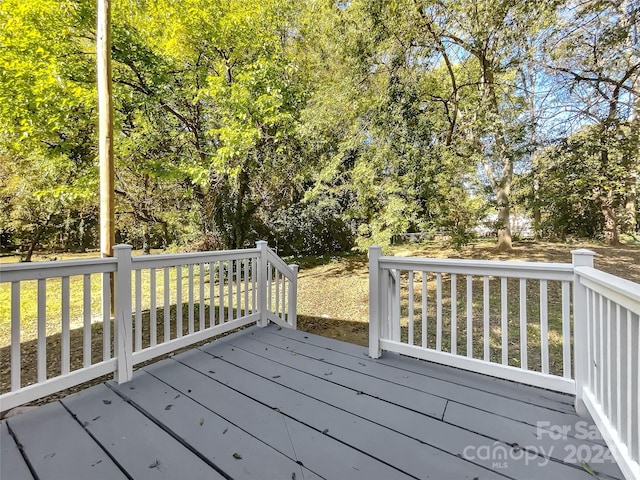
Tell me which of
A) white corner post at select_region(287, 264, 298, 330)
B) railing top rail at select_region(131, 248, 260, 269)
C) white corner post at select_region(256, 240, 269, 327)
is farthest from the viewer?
white corner post at select_region(287, 264, 298, 330)

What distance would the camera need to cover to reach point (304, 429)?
68.9 inches

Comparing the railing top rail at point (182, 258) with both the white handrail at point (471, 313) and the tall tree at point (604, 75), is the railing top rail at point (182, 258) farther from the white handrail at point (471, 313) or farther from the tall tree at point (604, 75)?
the tall tree at point (604, 75)

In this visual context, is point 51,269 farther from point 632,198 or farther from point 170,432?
point 632,198

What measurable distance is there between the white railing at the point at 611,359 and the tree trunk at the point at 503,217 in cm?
465

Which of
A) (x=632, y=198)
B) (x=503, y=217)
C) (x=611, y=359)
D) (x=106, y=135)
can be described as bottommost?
(x=611, y=359)

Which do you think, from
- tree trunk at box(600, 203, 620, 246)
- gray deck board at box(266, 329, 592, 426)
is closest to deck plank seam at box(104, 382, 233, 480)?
gray deck board at box(266, 329, 592, 426)

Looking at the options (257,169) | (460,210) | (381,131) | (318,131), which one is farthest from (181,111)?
(460,210)

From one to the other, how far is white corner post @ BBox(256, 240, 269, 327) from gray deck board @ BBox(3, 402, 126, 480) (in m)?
1.91

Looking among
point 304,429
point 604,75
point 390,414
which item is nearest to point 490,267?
point 390,414

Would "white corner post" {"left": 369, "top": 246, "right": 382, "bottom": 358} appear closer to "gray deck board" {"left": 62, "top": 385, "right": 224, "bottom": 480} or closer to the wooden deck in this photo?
the wooden deck

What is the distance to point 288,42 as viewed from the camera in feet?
25.9

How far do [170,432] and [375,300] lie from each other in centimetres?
168

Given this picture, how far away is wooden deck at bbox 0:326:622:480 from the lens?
1.46m

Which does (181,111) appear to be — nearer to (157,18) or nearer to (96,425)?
(157,18)
